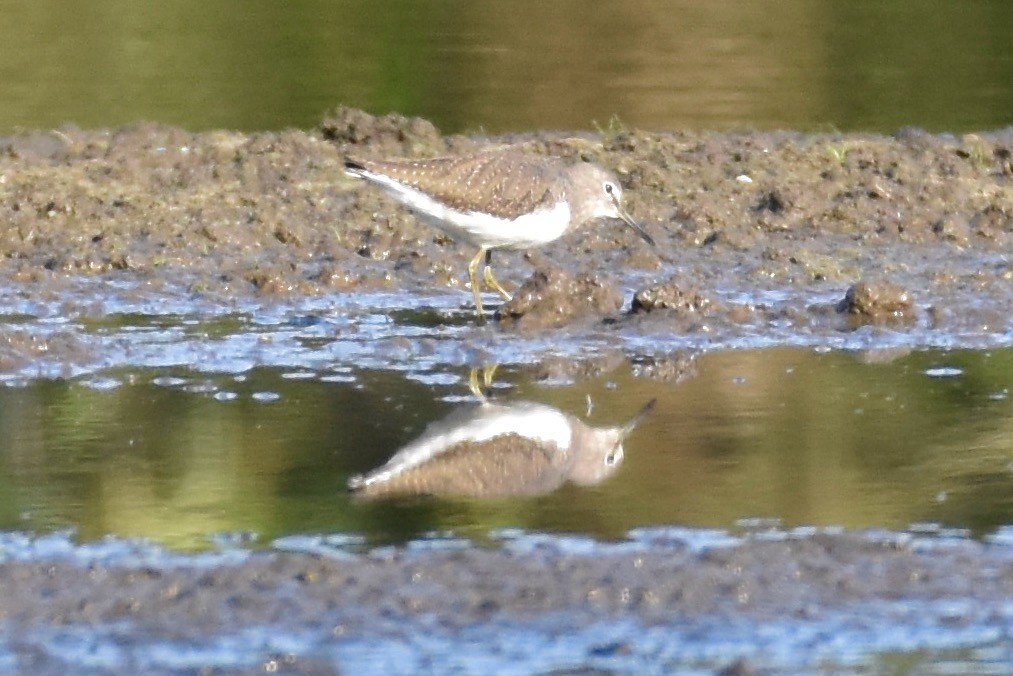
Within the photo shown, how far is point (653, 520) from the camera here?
5812mm

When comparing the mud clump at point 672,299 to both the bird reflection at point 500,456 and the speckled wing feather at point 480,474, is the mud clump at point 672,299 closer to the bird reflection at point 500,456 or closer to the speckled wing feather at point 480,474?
the bird reflection at point 500,456

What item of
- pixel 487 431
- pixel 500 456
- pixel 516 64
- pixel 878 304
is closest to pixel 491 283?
pixel 878 304

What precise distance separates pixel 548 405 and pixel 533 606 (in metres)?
2.36

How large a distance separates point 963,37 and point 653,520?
1387cm

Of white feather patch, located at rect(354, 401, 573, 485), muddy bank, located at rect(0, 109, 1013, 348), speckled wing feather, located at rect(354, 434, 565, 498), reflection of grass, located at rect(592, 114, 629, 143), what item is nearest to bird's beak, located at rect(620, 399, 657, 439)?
white feather patch, located at rect(354, 401, 573, 485)

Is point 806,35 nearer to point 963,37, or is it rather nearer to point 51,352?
point 963,37

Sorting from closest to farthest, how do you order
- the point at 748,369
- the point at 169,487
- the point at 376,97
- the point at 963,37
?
the point at 169,487
the point at 748,369
the point at 376,97
the point at 963,37

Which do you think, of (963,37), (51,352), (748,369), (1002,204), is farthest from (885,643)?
(963,37)

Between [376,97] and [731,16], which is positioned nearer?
[376,97]

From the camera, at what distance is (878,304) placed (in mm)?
8578

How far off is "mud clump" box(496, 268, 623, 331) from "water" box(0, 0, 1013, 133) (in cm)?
504

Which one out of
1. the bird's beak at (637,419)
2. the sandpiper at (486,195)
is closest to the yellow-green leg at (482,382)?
the bird's beak at (637,419)

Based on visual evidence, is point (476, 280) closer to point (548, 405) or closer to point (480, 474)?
point (548, 405)

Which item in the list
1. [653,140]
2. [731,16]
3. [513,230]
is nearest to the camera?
[513,230]
